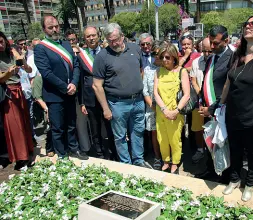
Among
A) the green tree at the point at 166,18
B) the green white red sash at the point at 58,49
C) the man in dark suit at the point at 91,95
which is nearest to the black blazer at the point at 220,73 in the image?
the man in dark suit at the point at 91,95

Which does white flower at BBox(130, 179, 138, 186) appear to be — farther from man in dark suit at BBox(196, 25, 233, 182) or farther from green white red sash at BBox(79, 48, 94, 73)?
green white red sash at BBox(79, 48, 94, 73)

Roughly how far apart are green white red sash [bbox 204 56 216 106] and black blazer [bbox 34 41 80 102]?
74.2 inches

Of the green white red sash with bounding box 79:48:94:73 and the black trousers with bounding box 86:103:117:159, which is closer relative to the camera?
the green white red sash with bounding box 79:48:94:73

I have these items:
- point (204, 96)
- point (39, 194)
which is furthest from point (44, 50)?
point (204, 96)

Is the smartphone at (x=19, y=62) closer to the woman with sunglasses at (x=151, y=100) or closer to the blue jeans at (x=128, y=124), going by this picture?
the blue jeans at (x=128, y=124)

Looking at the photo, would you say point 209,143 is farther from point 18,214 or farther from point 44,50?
point 44,50

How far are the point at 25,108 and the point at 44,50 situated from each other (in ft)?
3.69

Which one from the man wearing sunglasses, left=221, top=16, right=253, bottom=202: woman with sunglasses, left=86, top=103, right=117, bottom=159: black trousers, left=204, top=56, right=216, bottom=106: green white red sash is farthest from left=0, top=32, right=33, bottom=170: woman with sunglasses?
left=221, top=16, right=253, bottom=202: woman with sunglasses

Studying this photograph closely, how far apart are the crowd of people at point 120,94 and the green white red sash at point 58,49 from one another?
0.02 meters

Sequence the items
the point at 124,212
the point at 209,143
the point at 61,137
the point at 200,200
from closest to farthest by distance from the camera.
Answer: the point at 124,212, the point at 200,200, the point at 209,143, the point at 61,137

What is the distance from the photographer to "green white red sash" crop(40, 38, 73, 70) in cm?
453

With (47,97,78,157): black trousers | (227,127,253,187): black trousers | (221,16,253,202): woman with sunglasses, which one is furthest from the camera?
(47,97,78,157): black trousers

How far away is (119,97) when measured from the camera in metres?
4.41

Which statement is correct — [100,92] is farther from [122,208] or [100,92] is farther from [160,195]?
[122,208]
